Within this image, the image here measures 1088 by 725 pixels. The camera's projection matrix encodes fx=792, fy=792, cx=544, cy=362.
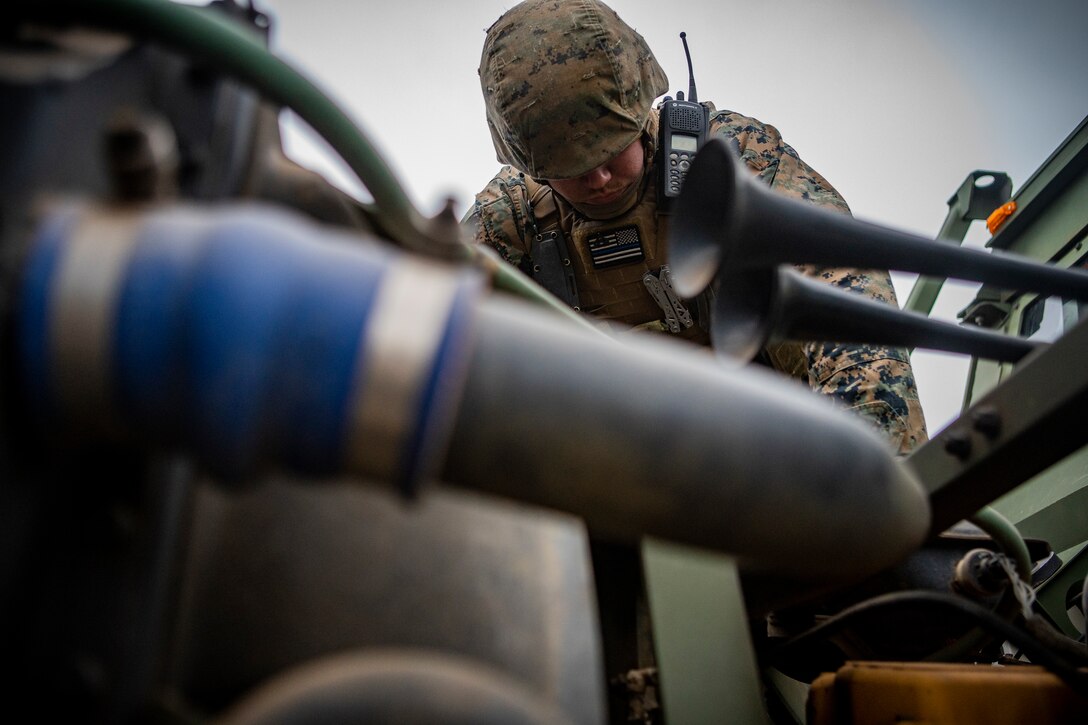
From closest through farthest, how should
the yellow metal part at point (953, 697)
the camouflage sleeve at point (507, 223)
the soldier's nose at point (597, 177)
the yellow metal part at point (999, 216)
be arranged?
the yellow metal part at point (953, 697)
the soldier's nose at point (597, 177)
the camouflage sleeve at point (507, 223)
the yellow metal part at point (999, 216)

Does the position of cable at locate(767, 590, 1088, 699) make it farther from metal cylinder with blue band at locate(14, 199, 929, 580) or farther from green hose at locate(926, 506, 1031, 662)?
metal cylinder with blue band at locate(14, 199, 929, 580)

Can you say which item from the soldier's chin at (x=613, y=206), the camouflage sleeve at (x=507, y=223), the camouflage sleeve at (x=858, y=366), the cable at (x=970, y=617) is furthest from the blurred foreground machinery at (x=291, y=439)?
the camouflage sleeve at (x=507, y=223)

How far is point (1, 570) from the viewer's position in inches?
15.2

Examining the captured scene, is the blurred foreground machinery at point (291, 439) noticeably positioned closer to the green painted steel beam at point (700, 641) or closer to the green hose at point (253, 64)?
the green hose at point (253, 64)

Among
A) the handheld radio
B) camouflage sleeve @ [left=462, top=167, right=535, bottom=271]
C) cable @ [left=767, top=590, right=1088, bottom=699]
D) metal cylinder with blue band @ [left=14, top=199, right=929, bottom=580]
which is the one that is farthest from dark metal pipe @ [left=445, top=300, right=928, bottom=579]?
camouflage sleeve @ [left=462, top=167, right=535, bottom=271]

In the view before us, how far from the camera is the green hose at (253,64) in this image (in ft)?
1.57

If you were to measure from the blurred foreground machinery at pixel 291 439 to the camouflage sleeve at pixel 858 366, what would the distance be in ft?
4.35

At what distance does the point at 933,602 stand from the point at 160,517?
89 centimetres

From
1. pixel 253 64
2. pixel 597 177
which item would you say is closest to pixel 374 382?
pixel 253 64

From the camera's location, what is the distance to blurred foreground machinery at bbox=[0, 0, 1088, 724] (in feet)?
1.09

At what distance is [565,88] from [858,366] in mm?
1216

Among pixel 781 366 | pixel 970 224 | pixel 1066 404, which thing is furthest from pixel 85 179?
pixel 970 224

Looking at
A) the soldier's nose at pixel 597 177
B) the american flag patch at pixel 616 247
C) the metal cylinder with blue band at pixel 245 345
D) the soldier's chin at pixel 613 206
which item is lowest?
the american flag patch at pixel 616 247

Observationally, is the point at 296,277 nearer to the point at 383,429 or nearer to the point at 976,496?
the point at 383,429
